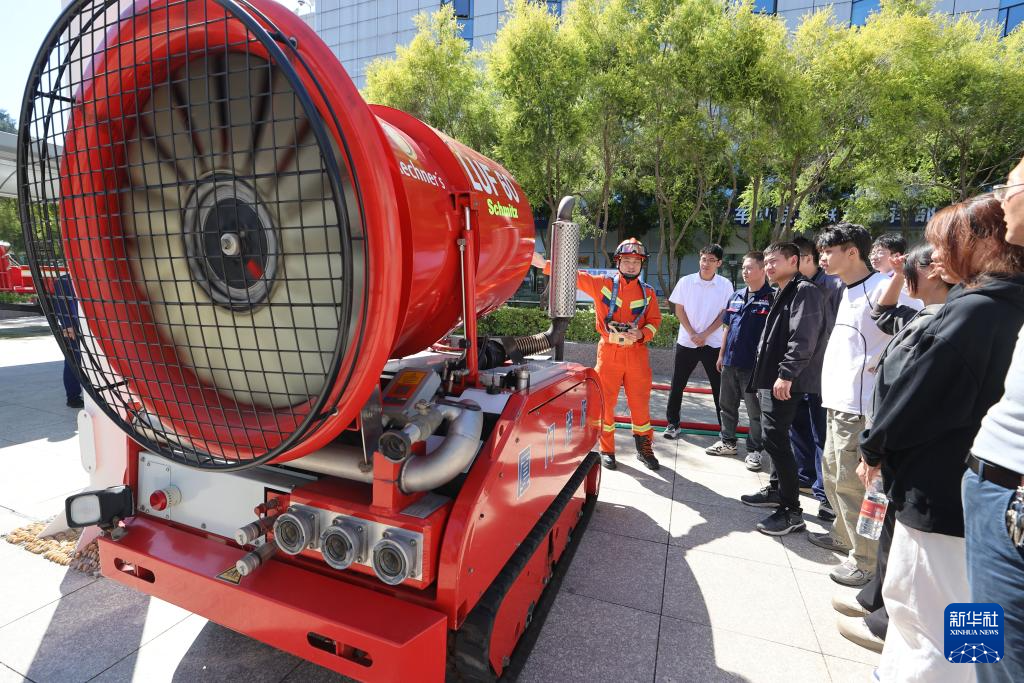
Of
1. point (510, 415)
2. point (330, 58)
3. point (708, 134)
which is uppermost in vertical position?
point (708, 134)

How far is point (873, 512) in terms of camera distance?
2.24m

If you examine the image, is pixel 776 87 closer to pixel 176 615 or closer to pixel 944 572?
pixel 944 572

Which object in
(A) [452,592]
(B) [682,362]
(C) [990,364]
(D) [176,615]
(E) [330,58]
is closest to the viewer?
(E) [330,58]

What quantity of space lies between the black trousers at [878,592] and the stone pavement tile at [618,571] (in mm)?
922

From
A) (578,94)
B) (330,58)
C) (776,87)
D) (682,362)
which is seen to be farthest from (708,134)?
(330,58)

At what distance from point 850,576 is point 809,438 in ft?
5.07

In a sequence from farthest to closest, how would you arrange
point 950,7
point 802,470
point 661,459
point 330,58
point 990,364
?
point 950,7
point 661,459
point 802,470
point 990,364
point 330,58

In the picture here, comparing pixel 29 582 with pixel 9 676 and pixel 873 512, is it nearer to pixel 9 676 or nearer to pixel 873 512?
pixel 9 676

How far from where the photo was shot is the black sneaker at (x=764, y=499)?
12.4 feet

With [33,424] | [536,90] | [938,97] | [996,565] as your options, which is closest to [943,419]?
[996,565]

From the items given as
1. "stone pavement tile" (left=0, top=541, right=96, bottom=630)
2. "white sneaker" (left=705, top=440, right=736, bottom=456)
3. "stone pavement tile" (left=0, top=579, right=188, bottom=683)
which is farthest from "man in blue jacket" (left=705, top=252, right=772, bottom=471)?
"stone pavement tile" (left=0, top=541, right=96, bottom=630)

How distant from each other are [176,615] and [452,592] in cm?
164

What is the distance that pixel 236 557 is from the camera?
1.67 m

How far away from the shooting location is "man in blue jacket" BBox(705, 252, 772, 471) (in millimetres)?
4617
